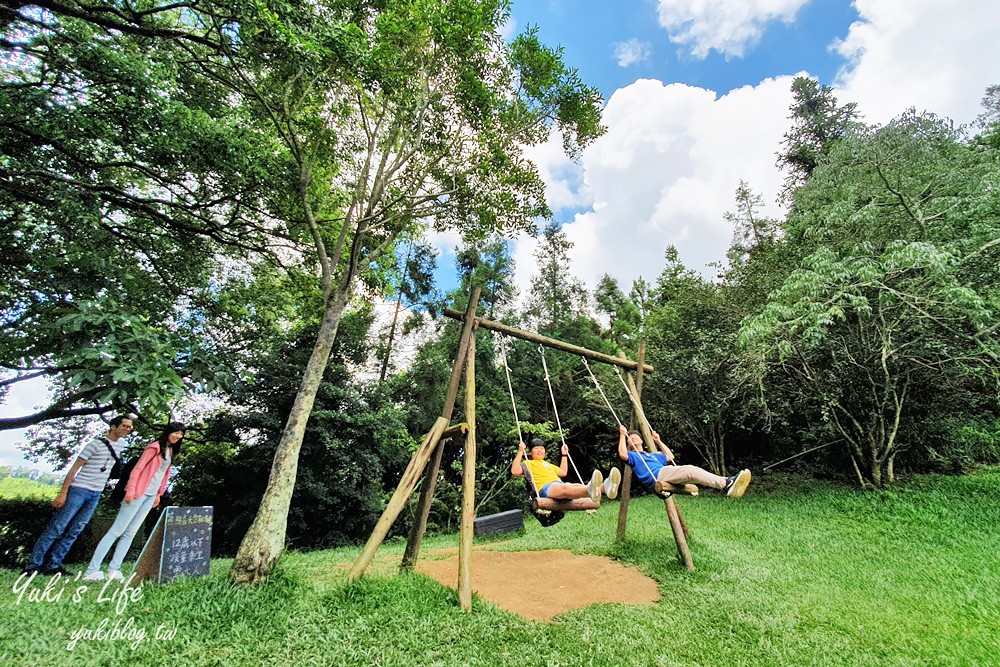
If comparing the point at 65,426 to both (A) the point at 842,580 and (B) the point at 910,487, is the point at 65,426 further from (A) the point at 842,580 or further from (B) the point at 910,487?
(B) the point at 910,487

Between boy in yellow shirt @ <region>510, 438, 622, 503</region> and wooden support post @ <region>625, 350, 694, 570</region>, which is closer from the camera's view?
boy in yellow shirt @ <region>510, 438, 622, 503</region>

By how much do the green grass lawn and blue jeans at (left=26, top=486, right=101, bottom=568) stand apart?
39cm

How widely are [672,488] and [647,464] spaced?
1.25ft

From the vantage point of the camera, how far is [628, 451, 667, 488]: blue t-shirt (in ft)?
16.8

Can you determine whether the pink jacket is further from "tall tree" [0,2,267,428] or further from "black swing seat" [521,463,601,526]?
"black swing seat" [521,463,601,526]

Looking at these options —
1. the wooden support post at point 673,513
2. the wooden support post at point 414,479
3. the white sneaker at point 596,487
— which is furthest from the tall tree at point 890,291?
the wooden support post at point 414,479

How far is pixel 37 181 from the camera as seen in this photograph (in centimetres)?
538

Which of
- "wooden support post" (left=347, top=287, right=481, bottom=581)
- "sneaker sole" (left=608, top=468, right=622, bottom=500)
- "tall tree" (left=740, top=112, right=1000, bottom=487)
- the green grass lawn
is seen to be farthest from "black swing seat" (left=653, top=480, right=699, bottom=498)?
"tall tree" (left=740, top=112, right=1000, bottom=487)

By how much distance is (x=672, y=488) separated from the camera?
16.0ft

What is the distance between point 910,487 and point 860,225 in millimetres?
5290

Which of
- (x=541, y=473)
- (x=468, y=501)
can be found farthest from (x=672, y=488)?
(x=468, y=501)

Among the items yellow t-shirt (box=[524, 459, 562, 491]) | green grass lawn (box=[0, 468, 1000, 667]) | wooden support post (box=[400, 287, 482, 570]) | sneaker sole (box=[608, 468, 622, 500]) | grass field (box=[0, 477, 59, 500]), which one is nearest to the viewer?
green grass lawn (box=[0, 468, 1000, 667])

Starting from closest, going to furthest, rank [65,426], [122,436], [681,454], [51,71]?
[122,436]
[51,71]
[65,426]
[681,454]

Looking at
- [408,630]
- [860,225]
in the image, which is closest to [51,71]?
[408,630]
